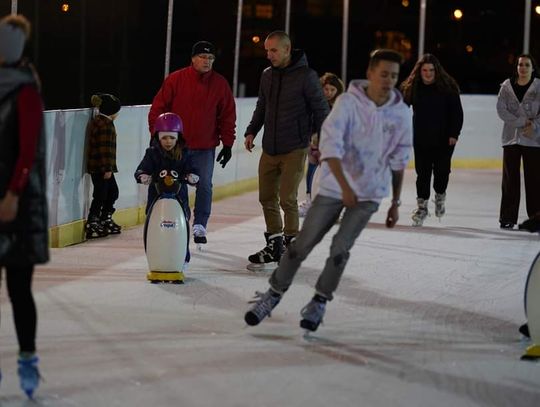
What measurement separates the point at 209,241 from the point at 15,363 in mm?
4521

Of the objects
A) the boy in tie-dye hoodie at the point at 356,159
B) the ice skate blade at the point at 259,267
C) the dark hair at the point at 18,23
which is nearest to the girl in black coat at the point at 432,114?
the ice skate blade at the point at 259,267

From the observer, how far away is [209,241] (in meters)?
9.68

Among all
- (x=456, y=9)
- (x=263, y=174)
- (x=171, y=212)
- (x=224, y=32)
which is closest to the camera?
(x=171, y=212)

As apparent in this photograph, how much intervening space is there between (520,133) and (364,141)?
17.5ft

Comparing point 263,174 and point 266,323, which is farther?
point 263,174

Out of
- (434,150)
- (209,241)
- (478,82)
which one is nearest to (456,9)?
(478,82)

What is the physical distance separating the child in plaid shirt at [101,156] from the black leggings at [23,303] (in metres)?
4.71

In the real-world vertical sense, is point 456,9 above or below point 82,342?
above

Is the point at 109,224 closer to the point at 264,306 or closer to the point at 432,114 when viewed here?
the point at 432,114

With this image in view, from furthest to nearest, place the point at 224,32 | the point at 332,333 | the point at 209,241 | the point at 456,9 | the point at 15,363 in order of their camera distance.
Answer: the point at 456,9, the point at 224,32, the point at 209,241, the point at 332,333, the point at 15,363

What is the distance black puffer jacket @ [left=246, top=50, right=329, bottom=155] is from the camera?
8.07 m

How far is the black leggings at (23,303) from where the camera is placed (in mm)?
4641

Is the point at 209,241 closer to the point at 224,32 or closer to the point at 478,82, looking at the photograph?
the point at 224,32

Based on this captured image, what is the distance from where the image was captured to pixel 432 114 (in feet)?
35.2
